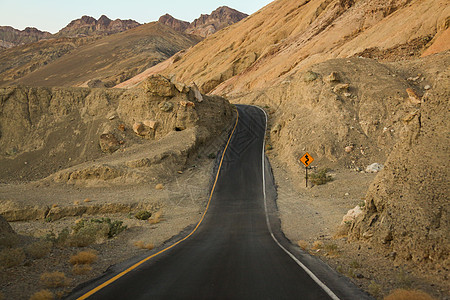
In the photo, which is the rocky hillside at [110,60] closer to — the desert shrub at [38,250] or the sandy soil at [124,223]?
the sandy soil at [124,223]

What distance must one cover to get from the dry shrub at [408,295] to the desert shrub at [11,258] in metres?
8.09

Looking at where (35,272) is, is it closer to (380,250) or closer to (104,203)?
(380,250)

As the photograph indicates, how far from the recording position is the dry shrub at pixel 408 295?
17.0 feet

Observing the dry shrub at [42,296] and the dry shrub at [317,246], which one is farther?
the dry shrub at [317,246]

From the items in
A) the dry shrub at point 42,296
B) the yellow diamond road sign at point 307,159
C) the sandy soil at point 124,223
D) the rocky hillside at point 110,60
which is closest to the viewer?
the dry shrub at point 42,296

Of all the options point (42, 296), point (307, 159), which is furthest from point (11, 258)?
point (307, 159)

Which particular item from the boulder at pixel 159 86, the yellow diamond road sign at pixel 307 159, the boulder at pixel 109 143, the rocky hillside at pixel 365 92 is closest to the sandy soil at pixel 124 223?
the rocky hillside at pixel 365 92

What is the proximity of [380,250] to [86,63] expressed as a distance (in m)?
151

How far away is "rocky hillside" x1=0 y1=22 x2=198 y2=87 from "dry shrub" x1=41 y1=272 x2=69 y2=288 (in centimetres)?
10731

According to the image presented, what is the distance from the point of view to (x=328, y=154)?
27.0m

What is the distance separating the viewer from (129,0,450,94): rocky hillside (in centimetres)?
4366

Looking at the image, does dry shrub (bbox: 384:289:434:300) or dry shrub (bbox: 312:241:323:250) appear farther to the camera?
dry shrub (bbox: 312:241:323:250)

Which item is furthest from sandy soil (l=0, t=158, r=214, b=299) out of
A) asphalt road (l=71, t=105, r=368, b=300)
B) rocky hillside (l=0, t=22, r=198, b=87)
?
rocky hillside (l=0, t=22, r=198, b=87)

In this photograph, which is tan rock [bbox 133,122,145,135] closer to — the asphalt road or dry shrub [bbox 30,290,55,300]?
the asphalt road
